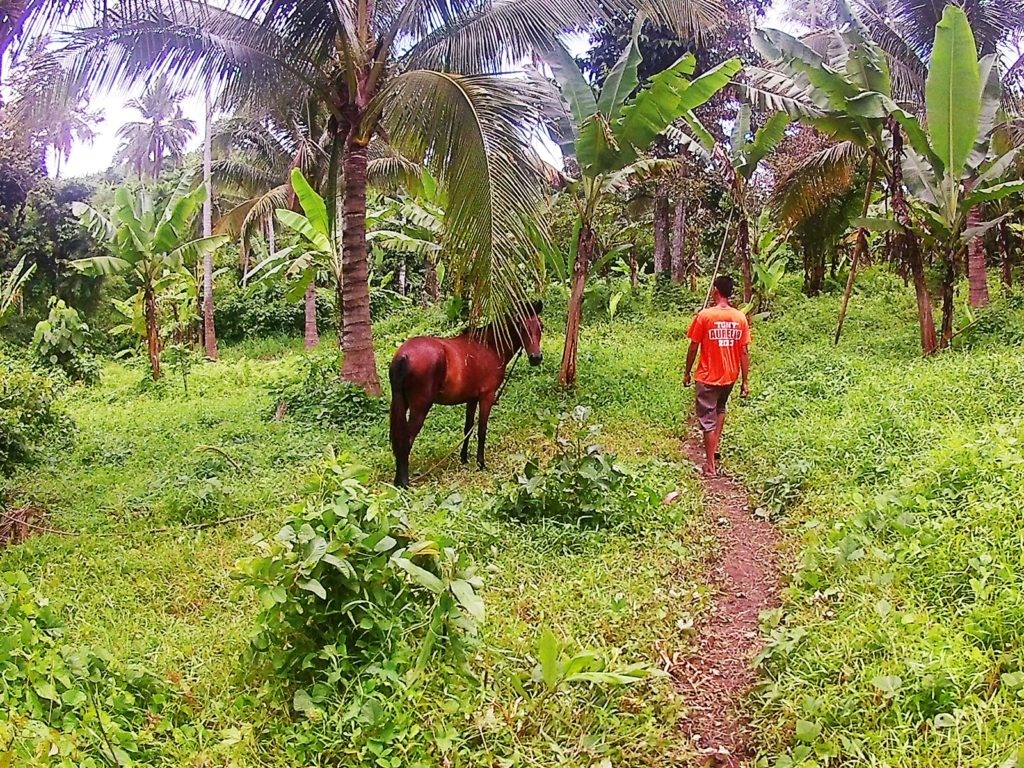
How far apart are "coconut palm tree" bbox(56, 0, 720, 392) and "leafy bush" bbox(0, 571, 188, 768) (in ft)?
11.1

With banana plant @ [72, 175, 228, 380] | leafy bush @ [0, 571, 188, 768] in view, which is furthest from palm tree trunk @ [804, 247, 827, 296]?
leafy bush @ [0, 571, 188, 768]

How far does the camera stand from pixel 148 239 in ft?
38.2

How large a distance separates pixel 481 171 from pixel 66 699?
430 centimetres

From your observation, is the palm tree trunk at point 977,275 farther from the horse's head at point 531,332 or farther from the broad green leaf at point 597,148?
the horse's head at point 531,332

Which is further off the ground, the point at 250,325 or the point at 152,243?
the point at 152,243

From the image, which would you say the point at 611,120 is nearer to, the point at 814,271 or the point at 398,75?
the point at 398,75

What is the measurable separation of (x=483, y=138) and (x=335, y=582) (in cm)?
398

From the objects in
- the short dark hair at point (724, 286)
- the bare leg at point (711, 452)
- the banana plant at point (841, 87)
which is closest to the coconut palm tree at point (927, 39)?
the banana plant at point (841, 87)

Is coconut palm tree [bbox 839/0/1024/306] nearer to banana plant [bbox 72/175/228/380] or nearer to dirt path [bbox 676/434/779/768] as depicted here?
dirt path [bbox 676/434/779/768]

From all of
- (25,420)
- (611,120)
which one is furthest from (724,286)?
(25,420)

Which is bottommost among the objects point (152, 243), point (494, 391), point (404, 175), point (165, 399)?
point (165, 399)

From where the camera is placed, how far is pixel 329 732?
8.66 ft

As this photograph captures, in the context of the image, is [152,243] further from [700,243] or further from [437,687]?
[700,243]

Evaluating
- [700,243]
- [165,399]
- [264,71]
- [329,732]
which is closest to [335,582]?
[329,732]
